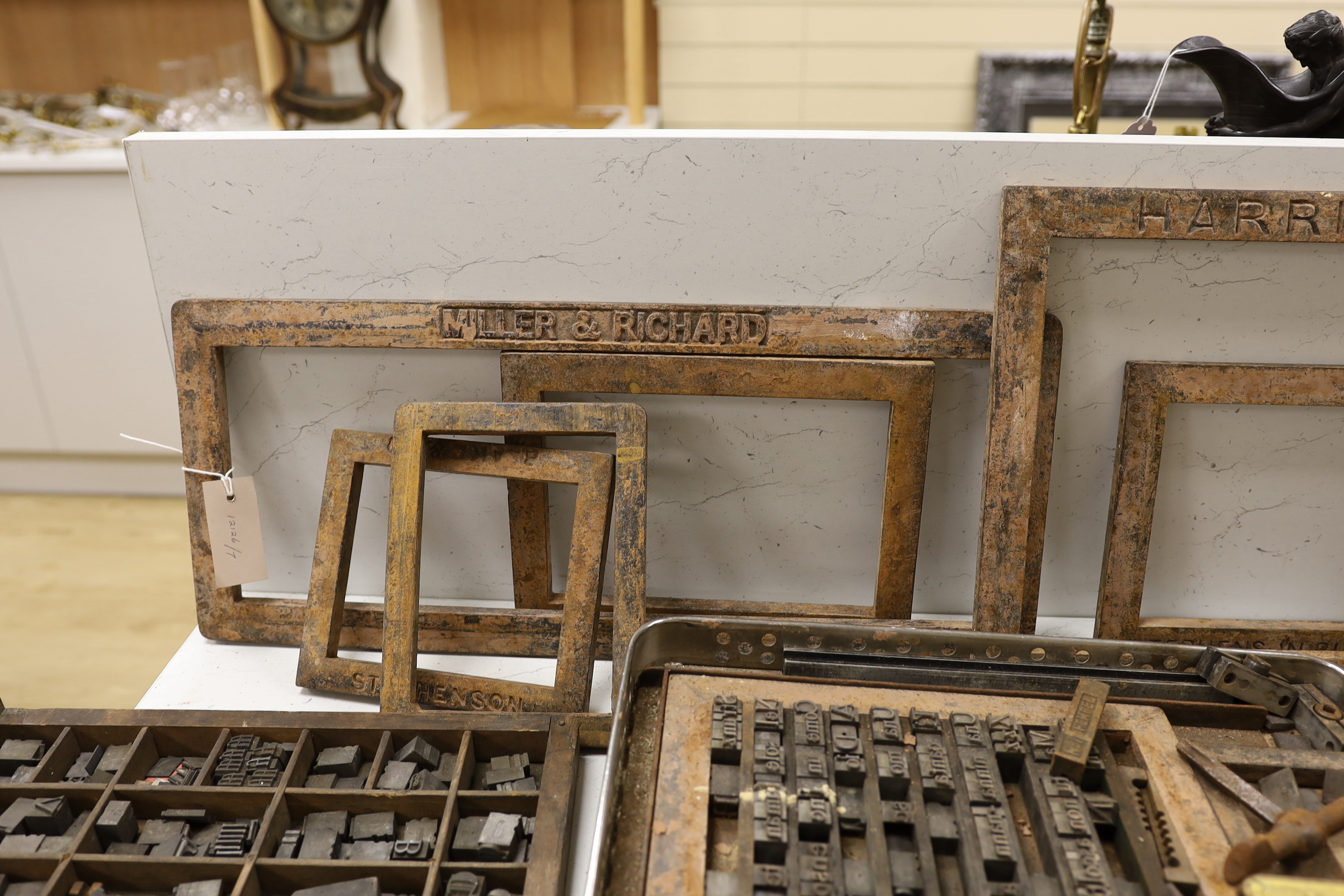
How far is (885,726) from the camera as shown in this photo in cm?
116

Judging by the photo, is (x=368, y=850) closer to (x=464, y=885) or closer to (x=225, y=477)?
(x=464, y=885)

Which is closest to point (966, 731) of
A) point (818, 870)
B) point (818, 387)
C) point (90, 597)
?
point (818, 870)

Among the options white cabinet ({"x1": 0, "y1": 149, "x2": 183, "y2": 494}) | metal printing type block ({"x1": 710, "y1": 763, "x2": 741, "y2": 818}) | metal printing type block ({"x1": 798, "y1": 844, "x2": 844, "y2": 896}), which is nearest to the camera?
metal printing type block ({"x1": 798, "y1": 844, "x2": 844, "y2": 896})

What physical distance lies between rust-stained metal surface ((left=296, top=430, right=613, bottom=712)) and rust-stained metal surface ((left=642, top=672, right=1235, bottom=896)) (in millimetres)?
239

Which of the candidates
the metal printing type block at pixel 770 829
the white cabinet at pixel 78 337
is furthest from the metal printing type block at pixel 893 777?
the white cabinet at pixel 78 337

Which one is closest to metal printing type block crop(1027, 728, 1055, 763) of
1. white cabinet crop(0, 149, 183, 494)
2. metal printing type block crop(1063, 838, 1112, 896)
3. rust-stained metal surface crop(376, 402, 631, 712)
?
metal printing type block crop(1063, 838, 1112, 896)

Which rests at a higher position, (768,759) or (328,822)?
(768,759)

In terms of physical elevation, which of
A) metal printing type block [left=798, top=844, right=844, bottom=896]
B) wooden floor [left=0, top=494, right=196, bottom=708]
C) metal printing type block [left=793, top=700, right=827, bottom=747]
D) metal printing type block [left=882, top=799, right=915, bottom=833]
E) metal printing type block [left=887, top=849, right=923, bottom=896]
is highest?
metal printing type block [left=793, top=700, right=827, bottom=747]

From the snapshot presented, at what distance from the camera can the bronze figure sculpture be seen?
4.47 feet

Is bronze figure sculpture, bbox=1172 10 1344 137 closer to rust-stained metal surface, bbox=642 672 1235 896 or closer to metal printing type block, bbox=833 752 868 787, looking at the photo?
rust-stained metal surface, bbox=642 672 1235 896

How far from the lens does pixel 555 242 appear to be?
1453mm

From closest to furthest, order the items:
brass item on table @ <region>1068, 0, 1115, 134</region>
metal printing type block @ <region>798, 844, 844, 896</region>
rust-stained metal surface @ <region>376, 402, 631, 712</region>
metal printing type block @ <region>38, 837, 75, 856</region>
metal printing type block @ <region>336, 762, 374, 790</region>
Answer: metal printing type block @ <region>798, 844, 844, 896</region> → metal printing type block @ <region>38, 837, 75, 856</region> → metal printing type block @ <region>336, 762, 374, 790</region> → rust-stained metal surface @ <region>376, 402, 631, 712</region> → brass item on table @ <region>1068, 0, 1115, 134</region>

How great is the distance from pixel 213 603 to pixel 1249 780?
1.55 metres

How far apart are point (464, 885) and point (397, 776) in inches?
8.0
